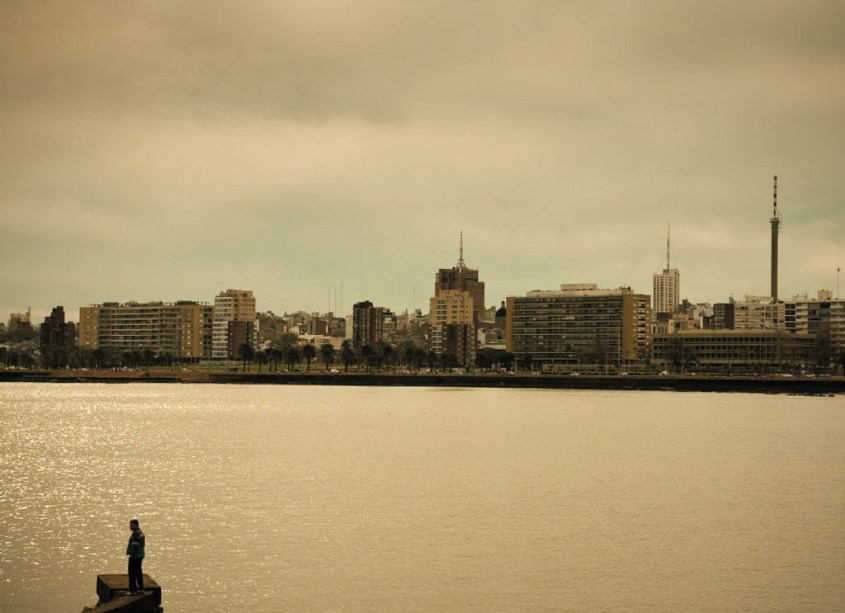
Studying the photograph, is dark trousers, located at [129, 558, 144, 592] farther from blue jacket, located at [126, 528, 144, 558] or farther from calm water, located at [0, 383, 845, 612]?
calm water, located at [0, 383, 845, 612]

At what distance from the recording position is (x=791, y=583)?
1420 inches

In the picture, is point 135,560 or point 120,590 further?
point 120,590

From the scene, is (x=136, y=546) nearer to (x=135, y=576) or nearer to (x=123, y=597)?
(x=135, y=576)

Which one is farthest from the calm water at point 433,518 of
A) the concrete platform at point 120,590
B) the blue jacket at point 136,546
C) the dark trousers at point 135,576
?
the blue jacket at point 136,546

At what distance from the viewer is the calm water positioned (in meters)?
34.3

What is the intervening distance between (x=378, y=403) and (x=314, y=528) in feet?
364

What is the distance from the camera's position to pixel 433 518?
4781cm

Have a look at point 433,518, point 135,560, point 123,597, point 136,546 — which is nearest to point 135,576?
point 135,560

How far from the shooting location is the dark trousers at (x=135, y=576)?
2925 centimetres

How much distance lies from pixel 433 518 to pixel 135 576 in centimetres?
2022

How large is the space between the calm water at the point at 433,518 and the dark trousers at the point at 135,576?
228 cm

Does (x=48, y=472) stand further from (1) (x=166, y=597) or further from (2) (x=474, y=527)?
(1) (x=166, y=597)

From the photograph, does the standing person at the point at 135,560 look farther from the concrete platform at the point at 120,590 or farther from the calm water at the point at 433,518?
the calm water at the point at 433,518

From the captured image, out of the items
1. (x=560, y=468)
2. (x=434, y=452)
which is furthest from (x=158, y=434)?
(x=560, y=468)
